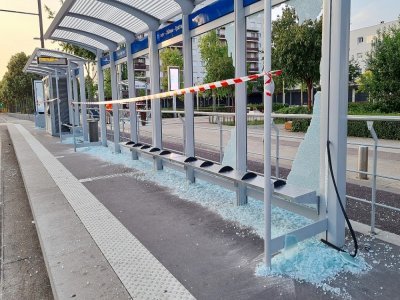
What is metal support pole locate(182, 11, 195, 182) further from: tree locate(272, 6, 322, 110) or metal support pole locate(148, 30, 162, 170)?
tree locate(272, 6, 322, 110)

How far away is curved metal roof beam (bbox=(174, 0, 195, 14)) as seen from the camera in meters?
5.00

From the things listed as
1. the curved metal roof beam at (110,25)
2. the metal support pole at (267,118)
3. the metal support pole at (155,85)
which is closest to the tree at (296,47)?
the curved metal roof beam at (110,25)

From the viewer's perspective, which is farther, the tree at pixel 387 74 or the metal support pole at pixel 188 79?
the tree at pixel 387 74

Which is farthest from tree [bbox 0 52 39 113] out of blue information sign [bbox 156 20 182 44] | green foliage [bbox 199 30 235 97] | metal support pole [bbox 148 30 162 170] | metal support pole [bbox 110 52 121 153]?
blue information sign [bbox 156 20 182 44]

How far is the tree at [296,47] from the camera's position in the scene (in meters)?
21.4

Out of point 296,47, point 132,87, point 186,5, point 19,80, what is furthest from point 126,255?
point 19,80

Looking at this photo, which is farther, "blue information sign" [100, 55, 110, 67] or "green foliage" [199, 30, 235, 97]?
"green foliage" [199, 30, 235, 97]

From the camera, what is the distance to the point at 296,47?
21781 mm

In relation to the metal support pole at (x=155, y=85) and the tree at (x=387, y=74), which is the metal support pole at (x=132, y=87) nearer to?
the metal support pole at (x=155, y=85)

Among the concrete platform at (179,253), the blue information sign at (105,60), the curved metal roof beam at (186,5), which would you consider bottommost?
the concrete platform at (179,253)

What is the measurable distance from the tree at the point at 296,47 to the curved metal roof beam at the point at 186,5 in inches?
679

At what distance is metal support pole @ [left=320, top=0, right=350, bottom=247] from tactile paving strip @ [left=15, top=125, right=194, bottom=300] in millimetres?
1547

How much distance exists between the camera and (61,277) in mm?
2797

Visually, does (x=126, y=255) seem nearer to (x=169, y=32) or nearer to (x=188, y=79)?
(x=188, y=79)
